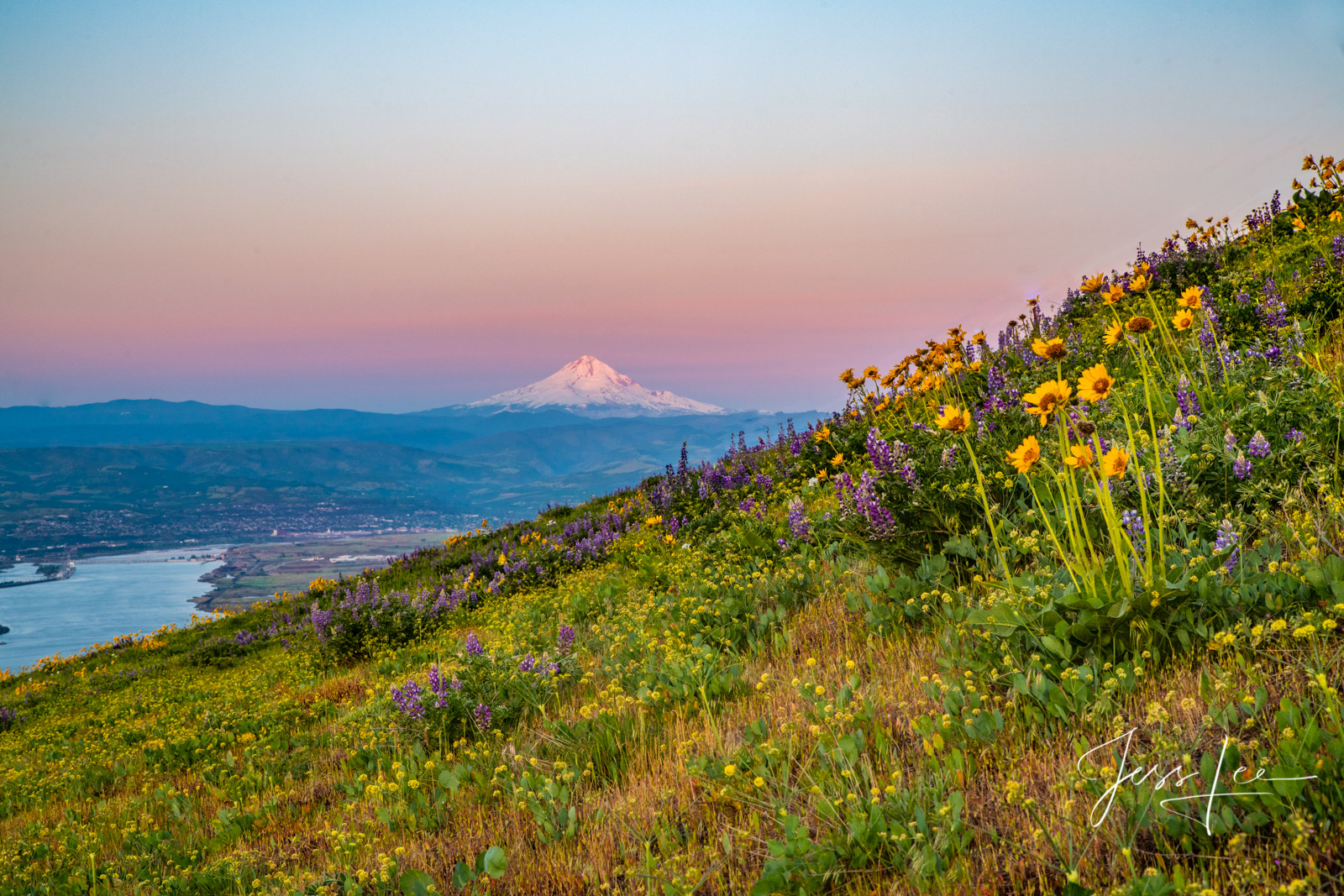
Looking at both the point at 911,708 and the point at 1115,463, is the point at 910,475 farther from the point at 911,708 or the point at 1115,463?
the point at 911,708

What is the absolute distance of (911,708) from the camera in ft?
9.83

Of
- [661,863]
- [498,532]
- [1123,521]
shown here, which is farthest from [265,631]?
[1123,521]

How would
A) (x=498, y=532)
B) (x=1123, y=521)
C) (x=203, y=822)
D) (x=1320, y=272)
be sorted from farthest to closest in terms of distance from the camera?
(x=498, y=532)
(x=1320, y=272)
(x=203, y=822)
(x=1123, y=521)

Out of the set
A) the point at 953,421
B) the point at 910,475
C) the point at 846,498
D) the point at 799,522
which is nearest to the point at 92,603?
the point at 799,522

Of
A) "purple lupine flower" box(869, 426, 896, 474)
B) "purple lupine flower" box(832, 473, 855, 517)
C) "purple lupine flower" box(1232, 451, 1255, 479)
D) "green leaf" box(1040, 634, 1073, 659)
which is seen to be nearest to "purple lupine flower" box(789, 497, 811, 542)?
"purple lupine flower" box(832, 473, 855, 517)

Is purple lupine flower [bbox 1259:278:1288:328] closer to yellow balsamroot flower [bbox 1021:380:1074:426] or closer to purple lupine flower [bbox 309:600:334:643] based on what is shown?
yellow balsamroot flower [bbox 1021:380:1074:426]

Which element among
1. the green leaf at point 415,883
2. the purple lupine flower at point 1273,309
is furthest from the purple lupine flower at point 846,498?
the purple lupine flower at point 1273,309

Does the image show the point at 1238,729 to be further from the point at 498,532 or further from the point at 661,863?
the point at 498,532

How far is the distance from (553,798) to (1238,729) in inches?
105

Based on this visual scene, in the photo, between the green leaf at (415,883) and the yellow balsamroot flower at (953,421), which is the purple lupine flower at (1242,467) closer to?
the yellow balsamroot flower at (953,421)

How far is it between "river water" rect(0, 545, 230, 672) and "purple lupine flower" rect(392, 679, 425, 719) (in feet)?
158

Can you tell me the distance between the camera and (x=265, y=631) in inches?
540

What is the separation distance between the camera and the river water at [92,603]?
2603 inches

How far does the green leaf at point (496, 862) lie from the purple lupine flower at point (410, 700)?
2.30 metres
